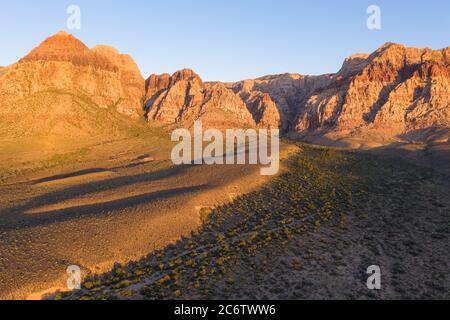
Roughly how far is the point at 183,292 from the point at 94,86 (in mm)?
110429

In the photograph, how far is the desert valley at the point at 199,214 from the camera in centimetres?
2214

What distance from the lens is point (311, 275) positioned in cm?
2341

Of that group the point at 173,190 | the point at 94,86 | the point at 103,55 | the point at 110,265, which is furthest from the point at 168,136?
the point at 110,265

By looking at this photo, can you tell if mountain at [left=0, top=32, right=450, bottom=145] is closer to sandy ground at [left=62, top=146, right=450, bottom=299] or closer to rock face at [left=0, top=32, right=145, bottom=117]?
rock face at [left=0, top=32, right=145, bottom=117]

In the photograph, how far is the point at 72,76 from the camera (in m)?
114

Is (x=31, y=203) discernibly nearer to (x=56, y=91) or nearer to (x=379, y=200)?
(x=379, y=200)

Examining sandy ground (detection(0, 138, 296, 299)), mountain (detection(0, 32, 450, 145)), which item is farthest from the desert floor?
mountain (detection(0, 32, 450, 145))

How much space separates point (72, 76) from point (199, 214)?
9981cm

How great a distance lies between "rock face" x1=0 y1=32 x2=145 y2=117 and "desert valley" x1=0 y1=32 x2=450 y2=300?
1035 millimetres

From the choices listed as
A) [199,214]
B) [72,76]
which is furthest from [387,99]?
[199,214]

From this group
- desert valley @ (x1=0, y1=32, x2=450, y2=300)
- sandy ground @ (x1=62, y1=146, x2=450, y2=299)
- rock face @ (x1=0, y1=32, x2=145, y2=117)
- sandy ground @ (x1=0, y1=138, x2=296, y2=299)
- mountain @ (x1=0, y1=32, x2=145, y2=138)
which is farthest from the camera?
rock face @ (x1=0, y1=32, x2=145, y2=117)

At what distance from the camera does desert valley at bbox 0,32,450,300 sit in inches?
872

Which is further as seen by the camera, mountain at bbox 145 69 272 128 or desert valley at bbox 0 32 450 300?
mountain at bbox 145 69 272 128

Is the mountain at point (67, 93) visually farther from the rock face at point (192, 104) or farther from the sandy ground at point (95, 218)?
the sandy ground at point (95, 218)
